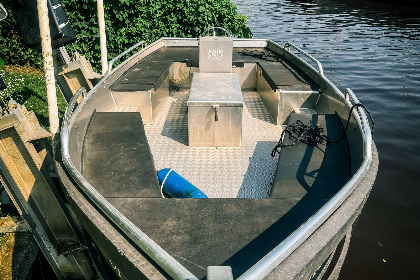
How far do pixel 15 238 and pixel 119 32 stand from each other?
822cm

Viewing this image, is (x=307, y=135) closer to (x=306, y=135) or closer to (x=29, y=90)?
(x=306, y=135)

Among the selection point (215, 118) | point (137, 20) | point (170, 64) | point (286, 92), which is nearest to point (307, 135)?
point (215, 118)

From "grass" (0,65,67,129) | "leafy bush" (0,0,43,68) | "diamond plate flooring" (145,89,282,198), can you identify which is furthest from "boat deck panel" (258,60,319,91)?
"leafy bush" (0,0,43,68)

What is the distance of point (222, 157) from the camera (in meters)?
6.14

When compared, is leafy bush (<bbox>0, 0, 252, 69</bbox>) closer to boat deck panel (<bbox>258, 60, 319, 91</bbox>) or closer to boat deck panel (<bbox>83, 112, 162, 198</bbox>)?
boat deck panel (<bbox>258, 60, 319, 91</bbox>)

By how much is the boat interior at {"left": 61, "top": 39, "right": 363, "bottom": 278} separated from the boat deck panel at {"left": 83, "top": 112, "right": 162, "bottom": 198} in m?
0.01

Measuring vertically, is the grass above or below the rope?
below

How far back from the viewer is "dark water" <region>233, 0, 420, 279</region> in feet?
21.4

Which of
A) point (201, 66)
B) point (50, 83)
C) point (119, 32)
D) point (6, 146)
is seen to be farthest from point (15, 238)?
point (119, 32)

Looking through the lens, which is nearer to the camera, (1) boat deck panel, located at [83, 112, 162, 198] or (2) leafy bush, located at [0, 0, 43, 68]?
(1) boat deck panel, located at [83, 112, 162, 198]

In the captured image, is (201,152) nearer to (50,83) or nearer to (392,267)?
(50,83)

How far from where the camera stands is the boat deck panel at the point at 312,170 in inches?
165

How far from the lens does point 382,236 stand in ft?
22.4

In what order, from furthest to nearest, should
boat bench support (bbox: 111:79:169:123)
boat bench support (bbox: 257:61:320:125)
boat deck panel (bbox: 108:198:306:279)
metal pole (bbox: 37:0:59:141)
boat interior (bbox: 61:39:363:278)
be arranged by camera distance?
boat bench support (bbox: 111:79:169:123)
boat bench support (bbox: 257:61:320:125)
metal pole (bbox: 37:0:59:141)
boat interior (bbox: 61:39:363:278)
boat deck panel (bbox: 108:198:306:279)
